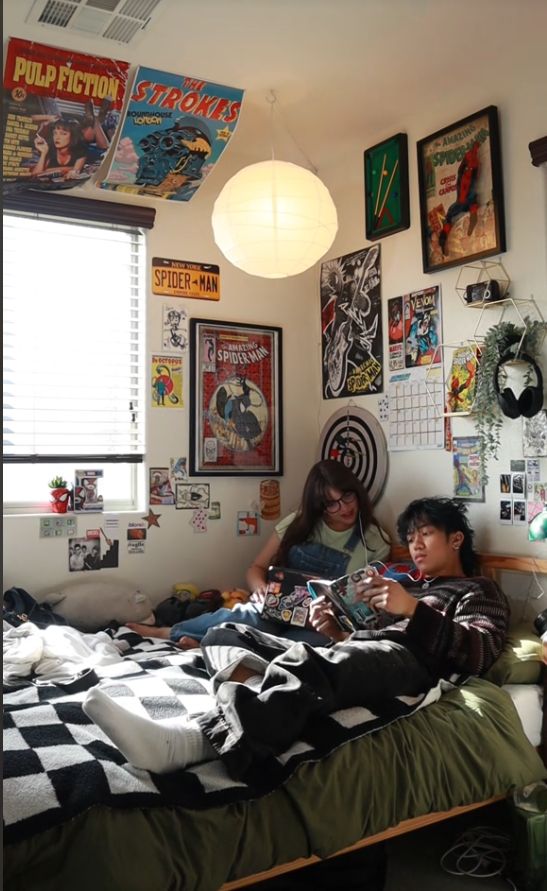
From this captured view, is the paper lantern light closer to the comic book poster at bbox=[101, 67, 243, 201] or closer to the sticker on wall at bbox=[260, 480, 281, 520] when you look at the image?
the comic book poster at bbox=[101, 67, 243, 201]

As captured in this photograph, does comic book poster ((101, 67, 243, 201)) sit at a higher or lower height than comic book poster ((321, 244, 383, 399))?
higher

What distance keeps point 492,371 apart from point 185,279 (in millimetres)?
1519

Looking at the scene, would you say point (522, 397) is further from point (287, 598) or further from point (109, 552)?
point (109, 552)

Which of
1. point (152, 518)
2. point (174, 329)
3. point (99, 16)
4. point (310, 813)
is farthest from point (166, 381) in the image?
point (310, 813)

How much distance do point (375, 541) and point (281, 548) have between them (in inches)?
16.1

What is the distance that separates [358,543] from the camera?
10.4ft

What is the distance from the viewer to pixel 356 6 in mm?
2441

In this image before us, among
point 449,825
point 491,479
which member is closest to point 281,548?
point 491,479

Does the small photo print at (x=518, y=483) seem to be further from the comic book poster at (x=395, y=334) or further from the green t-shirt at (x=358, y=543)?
the comic book poster at (x=395, y=334)

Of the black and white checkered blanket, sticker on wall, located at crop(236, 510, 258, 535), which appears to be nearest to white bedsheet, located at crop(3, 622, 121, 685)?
the black and white checkered blanket

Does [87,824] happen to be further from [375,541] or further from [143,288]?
[143,288]

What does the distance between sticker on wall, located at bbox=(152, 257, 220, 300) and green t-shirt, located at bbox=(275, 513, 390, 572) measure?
1.22m

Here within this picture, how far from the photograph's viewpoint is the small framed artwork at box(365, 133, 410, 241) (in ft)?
10.6

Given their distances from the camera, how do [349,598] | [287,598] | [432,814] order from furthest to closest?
[287,598] → [349,598] → [432,814]
